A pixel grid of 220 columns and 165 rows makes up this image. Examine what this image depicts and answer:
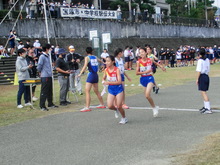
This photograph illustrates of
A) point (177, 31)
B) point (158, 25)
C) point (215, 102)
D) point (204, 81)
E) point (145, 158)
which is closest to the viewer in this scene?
point (145, 158)

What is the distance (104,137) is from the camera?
7.85m

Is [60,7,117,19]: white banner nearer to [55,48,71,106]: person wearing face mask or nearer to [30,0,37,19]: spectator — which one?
[30,0,37,19]: spectator

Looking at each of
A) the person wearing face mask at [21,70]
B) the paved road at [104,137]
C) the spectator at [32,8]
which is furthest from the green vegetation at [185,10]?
the paved road at [104,137]

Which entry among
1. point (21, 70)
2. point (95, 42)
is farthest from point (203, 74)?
point (95, 42)

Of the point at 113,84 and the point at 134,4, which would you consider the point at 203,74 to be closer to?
the point at 113,84

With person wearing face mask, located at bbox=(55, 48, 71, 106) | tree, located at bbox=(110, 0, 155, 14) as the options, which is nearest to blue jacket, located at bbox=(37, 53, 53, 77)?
person wearing face mask, located at bbox=(55, 48, 71, 106)

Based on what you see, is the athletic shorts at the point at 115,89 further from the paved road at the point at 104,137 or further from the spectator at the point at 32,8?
the spectator at the point at 32,8

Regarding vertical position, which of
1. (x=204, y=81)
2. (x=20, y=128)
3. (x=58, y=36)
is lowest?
(x=20, y=128)

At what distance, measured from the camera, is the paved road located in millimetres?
6371

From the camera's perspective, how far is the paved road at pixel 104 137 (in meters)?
6.37

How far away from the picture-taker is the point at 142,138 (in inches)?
297

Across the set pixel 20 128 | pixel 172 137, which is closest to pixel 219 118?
pixel 172 137

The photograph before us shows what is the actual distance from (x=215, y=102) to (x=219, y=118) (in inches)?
112

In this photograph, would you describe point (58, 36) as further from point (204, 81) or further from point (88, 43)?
point (204, 81)
